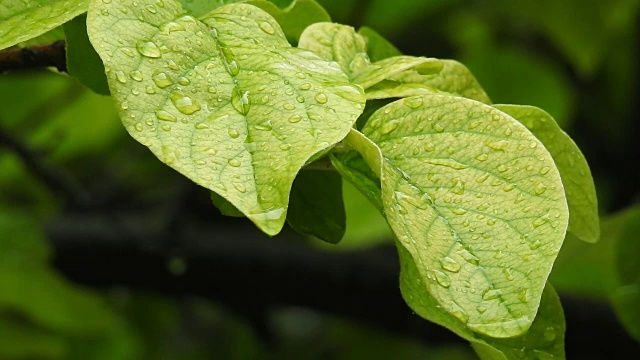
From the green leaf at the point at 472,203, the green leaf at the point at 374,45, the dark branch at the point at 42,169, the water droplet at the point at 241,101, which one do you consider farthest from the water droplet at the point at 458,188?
the dark branch at the point at 42,169

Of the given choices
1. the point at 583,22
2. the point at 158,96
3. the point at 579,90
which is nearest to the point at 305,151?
the point at 158,96

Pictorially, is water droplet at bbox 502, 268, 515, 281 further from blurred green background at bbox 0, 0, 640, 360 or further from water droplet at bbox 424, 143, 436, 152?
blurred green background at bbox 0, 0, 640, 360

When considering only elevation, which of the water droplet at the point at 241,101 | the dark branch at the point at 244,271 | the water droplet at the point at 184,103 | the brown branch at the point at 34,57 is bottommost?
the dark branch at the point at 244,271

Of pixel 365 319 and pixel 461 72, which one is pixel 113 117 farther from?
pixel 461 72

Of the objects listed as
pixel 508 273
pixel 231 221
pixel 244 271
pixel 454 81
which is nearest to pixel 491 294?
pixel 508 273

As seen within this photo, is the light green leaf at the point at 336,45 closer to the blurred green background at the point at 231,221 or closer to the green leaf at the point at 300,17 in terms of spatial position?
the green leaf at the point at 300,17
